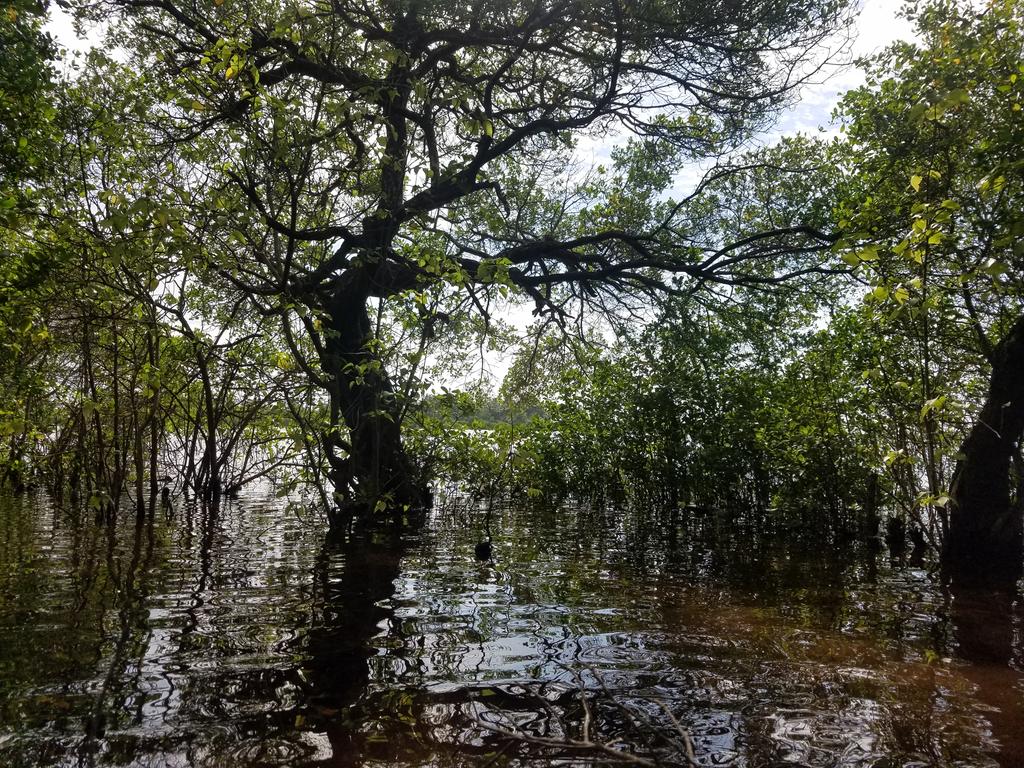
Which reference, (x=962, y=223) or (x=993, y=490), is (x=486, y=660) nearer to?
(x=993, y=490)

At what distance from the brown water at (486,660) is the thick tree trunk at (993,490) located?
1.76 feet

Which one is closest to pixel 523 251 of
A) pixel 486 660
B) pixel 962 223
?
pixel 962 223

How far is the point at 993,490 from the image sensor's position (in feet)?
23.0

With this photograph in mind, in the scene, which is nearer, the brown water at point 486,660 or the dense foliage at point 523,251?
the brown water at point 486,660

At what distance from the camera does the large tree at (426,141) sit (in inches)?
268

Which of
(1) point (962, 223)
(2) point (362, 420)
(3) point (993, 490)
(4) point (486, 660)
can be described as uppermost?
(1) point (962, 223)

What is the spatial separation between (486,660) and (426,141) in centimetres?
628

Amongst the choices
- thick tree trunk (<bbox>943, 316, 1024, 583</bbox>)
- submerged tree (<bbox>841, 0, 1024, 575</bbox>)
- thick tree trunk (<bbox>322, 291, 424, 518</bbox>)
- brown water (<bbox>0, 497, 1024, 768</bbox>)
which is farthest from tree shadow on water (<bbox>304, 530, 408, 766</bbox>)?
thick tree trunk (<bbox>943, 316, 1024, 583</bbox>)

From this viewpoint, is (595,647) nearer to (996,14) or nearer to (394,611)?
(394,611)

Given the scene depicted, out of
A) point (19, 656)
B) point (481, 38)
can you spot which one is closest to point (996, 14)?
point (481, 38)

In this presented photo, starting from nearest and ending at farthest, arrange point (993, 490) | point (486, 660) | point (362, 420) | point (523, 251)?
1. point (486, 660)
2. point (993, 490)
3. point (362, 420)
4. point (523, 251)

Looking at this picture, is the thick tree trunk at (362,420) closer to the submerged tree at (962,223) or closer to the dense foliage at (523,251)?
the dense foliage at (523,251)

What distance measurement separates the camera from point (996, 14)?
6035mm

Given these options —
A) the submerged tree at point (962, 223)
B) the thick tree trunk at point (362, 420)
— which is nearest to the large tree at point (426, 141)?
the thick tree trunk at point (362, 420)
